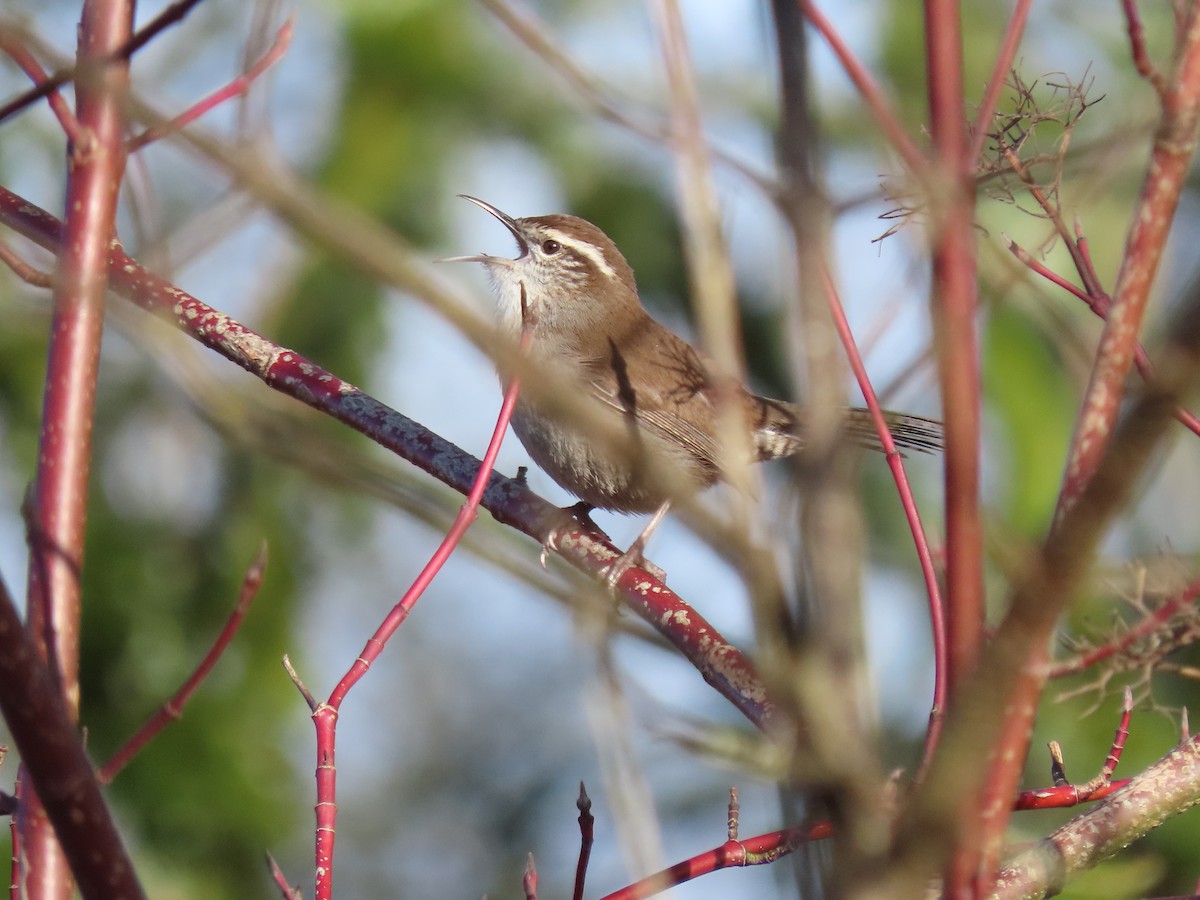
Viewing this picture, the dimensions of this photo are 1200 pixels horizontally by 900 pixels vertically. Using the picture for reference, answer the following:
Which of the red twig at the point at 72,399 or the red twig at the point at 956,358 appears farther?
the red twig at the point at 72,399

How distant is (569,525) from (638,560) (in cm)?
38

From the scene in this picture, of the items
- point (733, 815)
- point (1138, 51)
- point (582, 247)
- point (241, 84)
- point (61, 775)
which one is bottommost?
point (61, 775)

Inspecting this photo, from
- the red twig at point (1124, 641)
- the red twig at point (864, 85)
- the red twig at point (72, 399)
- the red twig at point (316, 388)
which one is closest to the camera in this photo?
the red twig at point (864, 85)

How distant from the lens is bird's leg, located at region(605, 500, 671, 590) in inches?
89.5

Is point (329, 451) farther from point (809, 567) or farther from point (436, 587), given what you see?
point (436, 587)

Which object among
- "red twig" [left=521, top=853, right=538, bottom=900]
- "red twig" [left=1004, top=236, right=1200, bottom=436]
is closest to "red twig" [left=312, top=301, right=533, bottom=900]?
"red twig" [left=521, top=853, right=538, bottom=900]

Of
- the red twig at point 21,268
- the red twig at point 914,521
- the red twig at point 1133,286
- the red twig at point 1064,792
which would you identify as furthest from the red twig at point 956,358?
the red twig at point 21,268

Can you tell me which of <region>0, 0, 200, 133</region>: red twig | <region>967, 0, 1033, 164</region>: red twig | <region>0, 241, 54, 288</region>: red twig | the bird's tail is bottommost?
<region>967, 0, 1033, 164</region>: red twig

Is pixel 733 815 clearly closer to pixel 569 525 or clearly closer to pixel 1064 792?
pixel 1064 792

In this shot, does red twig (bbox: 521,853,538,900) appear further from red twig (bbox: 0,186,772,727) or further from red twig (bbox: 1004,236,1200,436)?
red twig (bbox: 1004,236,1200,436)

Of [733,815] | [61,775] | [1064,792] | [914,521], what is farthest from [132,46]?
[1064,792]

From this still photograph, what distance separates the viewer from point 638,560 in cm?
333

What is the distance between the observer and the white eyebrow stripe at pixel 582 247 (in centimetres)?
498

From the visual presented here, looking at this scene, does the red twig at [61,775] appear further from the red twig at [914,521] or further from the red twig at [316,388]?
the red twig at [316,388]
